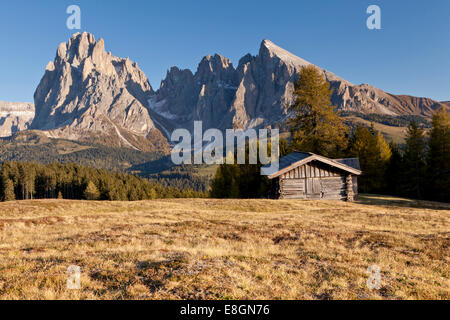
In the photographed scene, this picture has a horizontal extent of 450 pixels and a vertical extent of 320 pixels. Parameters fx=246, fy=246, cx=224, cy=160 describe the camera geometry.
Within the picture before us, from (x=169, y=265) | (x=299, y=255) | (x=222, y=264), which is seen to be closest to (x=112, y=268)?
(x=169, y=265)

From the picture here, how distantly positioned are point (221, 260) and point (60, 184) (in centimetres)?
11375

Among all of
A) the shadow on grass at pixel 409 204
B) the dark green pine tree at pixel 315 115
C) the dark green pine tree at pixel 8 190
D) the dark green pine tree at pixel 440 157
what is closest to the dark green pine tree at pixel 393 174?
the dark green pine tree at pixel 440 157

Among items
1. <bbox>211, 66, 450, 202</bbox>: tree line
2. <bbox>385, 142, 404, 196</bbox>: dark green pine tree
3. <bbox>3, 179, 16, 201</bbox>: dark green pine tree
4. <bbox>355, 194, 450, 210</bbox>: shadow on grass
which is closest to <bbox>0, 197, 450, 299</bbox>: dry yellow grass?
<bbox>355, 194, 450, 210</bbox>: shadow on grass

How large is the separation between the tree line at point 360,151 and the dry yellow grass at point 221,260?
72.9ft

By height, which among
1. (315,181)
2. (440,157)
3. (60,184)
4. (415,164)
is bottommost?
(60,184)

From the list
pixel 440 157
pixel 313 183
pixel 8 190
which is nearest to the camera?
pixel 313 183

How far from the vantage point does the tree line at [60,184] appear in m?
89.9

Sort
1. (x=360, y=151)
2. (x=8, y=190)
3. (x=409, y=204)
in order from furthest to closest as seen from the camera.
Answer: (x=8, y=190), (x=360, y=151), (x=409, y=204)

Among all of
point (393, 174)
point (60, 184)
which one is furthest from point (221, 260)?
point (60, 184)

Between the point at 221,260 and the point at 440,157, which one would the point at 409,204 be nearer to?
the point at 440,157

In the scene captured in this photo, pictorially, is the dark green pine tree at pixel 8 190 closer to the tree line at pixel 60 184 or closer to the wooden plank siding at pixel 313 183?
the tree line at pixel 60 184

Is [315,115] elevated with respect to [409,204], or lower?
elevated

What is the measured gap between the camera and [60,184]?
100m

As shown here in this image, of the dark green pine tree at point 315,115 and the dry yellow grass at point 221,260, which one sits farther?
the dark green pine tree at point 315,115
